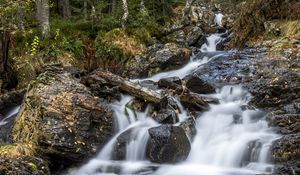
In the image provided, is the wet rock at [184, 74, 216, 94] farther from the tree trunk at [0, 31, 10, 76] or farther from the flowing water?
the tree trunk at [0, 31, 10, 76]

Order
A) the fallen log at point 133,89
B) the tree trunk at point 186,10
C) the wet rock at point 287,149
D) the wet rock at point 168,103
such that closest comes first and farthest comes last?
the wet rock at point 287,149 < the wet rock at point 168,103 < the fallen log at point 133,89 < the tree trunk at point 186,10

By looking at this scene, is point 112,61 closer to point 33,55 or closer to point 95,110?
point 33,55

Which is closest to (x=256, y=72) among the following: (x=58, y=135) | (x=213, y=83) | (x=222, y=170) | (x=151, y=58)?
(x=213, y=83)

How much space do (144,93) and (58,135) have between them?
282 centimetres

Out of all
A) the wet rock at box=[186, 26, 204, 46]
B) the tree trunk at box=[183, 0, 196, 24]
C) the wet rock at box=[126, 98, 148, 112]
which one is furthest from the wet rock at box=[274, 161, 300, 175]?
the tree trunk at box=[183, 0, 196, 24]

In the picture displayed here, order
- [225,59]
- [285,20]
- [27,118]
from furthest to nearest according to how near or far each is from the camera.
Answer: [285,20] < [225,59] < [27,118]

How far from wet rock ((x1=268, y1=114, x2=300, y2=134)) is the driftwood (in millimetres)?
1846

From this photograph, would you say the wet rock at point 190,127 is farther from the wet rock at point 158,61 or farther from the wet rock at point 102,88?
the wet rock at point 158,61

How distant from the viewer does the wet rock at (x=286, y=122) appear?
8984 mm

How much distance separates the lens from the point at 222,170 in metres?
8.46

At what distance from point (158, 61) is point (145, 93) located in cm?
474

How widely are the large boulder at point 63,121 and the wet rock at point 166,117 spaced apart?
1123 millimetres

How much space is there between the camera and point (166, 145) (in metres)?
8.36

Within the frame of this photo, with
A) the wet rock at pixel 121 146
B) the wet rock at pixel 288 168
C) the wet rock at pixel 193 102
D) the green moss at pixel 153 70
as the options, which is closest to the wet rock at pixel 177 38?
the green moss at pixel 153 70
